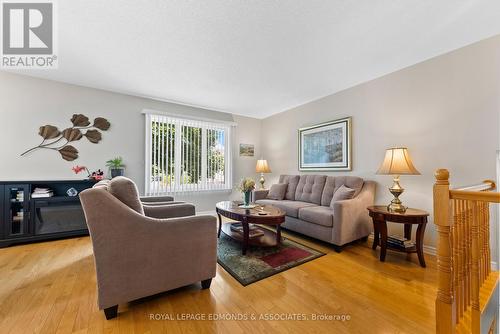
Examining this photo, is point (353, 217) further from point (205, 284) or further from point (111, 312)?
point (111, 312)

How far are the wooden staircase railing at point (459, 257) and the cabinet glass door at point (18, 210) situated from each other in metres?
4.41

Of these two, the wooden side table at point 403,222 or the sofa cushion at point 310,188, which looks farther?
the sofa cushion at point 310,188

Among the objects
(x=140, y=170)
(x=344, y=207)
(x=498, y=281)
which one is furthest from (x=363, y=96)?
(x=140, y=170)

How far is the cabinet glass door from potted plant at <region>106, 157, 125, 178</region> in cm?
99

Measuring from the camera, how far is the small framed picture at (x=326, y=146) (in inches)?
132

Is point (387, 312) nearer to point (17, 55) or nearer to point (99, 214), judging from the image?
point (99, 214)

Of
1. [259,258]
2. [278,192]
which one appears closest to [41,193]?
[259,258]

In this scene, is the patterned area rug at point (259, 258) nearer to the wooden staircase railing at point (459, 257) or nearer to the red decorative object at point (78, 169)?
the wooden staircase railing at point (459, 257)

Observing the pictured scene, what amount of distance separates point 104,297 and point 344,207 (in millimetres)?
2491

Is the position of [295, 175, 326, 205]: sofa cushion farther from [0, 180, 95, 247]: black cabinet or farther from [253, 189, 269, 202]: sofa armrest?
[0, 180, 95, 247]: black cabinet

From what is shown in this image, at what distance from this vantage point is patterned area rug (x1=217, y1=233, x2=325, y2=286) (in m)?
1.99

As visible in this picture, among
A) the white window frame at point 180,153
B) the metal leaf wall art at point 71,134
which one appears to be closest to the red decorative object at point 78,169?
the metal leaf wall art at point 71,134

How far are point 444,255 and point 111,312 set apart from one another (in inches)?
85.6

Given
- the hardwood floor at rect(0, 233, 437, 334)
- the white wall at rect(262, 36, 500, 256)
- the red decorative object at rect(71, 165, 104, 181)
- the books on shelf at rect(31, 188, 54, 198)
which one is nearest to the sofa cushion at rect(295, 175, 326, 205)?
the white wall at rect(262, 36, 500, 256)
